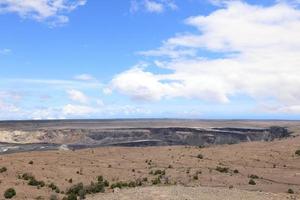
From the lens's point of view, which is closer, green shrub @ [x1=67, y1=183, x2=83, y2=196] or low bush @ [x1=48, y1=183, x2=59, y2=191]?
green shrub @ [x1=67, y1=183, x2=83, y2=196]

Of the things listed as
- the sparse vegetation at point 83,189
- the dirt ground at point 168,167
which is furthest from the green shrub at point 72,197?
the dirt ground at point 168,167

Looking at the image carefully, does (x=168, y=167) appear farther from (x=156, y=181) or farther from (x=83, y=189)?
(x=83, y=189)

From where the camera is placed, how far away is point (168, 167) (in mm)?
56281

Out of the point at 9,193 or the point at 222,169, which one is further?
the point at 222,169

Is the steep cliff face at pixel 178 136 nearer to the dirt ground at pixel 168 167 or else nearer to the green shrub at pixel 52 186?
the dirt ground at pixel 168 167

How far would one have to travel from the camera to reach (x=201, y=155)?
6475 cm

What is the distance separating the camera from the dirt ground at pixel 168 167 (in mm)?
46375

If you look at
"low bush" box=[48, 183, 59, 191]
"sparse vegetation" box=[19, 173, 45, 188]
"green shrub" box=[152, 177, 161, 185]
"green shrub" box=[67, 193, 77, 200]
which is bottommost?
"green shrub" box=[67, 193, 77, 200]

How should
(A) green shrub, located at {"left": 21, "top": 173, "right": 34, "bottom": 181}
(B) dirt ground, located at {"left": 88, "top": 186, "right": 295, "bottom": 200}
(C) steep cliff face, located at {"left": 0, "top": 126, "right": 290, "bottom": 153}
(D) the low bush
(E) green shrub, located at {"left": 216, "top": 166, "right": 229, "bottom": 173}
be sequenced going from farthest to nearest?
1. (C) steep cliff face, located at {"left": 0, "top": 126, "right": 290, "bottom": 153}
2. (E) green shrub, located at {"left": 216, "top": 166, "right": 229, "bottom": 173}
3. (A) green shrub, located at {"left": 21, "top": 173, "right": 34, "bottom": 181}
4. (D) the low bush
5. (B) dirt ground, located at {"left": 88, "top": 186, "right": 295, "bottom": 200}

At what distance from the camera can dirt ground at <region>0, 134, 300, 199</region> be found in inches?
1826

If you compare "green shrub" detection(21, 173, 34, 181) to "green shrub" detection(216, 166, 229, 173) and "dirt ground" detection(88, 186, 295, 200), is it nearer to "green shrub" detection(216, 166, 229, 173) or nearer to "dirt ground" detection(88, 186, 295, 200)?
"dirt ground" detection(88, 186, 295, 200)

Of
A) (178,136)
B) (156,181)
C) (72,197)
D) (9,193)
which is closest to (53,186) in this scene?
(9,193)

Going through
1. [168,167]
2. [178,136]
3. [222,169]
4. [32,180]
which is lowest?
[32,180]

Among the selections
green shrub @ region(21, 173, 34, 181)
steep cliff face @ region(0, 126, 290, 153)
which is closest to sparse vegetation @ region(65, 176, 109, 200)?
green shrub @ region(21, 173, 34, 181)
